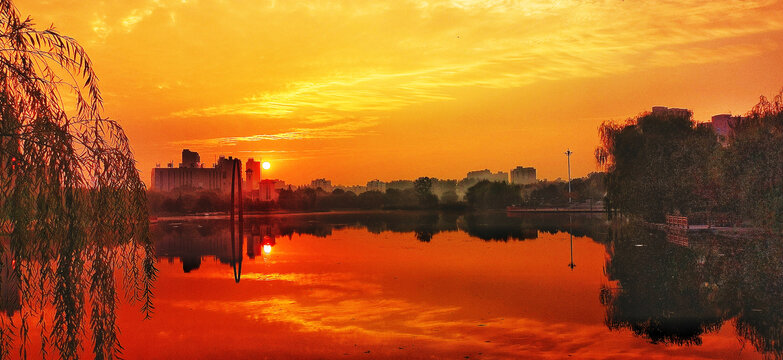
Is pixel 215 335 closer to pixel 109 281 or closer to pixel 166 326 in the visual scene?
pixel 166 326

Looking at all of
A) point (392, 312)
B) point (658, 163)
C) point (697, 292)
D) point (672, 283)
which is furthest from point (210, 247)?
point (658, 163)

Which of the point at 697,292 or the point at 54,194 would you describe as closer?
the point at 54,194

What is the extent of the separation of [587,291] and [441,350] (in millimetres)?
10323

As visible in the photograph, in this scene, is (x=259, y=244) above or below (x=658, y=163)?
below

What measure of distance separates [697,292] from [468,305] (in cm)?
884

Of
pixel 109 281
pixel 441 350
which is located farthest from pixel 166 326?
pixel 109 281

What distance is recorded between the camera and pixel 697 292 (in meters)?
23.1

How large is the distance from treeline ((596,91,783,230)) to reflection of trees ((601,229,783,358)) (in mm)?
7115

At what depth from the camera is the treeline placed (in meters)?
42.0

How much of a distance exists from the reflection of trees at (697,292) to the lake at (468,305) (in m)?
0.07

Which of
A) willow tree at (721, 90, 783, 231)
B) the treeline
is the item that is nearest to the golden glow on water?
willow tree at (721, 90, 783, 231)

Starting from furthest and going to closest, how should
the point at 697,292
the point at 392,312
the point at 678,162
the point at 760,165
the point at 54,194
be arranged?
1. the point at 678,162
2. the point at 760,165
3. the point at 697,292
4. the point at 392,312
5. the point at 54,194

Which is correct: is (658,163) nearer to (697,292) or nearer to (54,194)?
(697,292)

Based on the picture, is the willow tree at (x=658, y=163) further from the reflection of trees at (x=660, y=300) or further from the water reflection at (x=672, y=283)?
the reflection of trees at (x=660, y=300)
